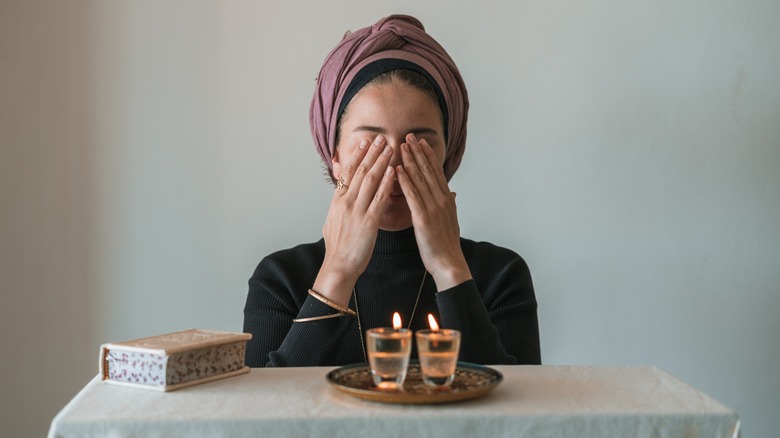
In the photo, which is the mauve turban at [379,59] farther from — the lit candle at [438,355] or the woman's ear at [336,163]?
the lit candle at [438,355]

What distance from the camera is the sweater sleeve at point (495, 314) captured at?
1.12m

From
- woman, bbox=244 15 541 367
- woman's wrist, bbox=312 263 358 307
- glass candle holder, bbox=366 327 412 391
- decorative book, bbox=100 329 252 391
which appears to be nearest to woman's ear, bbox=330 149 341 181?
woman, bbox=244 15 541 367

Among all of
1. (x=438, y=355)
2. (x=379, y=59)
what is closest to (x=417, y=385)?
(x=438, y=355)

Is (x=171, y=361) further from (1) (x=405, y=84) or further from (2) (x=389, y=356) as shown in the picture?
(1) (x=405, y=84)

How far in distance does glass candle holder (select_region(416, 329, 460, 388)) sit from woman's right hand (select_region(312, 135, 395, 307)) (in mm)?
438

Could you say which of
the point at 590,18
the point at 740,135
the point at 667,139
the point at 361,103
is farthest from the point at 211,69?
the point at 740,135

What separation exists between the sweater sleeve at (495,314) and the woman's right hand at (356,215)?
0.15 m

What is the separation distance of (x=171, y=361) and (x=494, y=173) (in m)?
1.05

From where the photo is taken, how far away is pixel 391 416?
2.24 ft

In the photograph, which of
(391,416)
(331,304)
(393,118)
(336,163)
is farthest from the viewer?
(336,163)

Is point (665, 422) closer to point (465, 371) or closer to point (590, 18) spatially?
point (465, 371)

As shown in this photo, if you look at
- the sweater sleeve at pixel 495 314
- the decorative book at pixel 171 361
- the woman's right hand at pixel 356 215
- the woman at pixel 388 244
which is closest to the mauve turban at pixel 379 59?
the woman at pixel 388 244

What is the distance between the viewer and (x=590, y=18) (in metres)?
1.68

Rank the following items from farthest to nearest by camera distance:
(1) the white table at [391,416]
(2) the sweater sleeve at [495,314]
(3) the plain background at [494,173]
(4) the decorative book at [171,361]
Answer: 1. (3) the plain background at [494,173]
2. (2) the sweater sleeve at [495,314]
3. (4) the decorative book at [171,361]
4. (1) the white table at [391,416]
